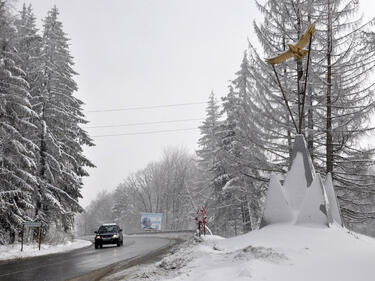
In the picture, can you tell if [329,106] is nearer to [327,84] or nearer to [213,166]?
[327,84]

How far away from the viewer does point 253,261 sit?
22.1 feet

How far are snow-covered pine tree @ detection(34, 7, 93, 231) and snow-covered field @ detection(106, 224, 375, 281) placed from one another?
15.3 m

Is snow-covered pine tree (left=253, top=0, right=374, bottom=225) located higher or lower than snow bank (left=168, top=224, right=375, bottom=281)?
higher

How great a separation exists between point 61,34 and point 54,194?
11.3m

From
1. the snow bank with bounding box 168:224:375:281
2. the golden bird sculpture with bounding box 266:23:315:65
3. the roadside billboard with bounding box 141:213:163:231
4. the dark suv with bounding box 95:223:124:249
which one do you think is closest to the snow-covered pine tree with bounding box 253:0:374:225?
the golden bird sculpture with bounding box 266:23:315:65

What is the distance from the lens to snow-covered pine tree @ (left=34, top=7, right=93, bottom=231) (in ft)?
73.5

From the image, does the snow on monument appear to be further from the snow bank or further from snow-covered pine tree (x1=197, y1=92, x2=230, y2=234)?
snow-covered pine tree (x1=197, y1=92, x2=230, y2=234)

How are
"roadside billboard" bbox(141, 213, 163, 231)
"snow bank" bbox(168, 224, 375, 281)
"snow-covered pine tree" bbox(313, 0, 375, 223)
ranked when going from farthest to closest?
"roadside billboard" bbox(141, 213, 163, 231) < "snow-covered pine tree" bbox(313, 0, 375, 223) < "snow bank" bbox(168, 224, 375, 281)

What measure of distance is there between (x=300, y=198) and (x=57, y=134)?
18.3 metres

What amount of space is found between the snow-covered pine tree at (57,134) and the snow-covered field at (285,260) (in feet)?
50.1

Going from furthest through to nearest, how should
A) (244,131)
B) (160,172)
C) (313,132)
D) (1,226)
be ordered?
1. (160,172)
2. (1,226)
3. (244,131)
4. (313,132)

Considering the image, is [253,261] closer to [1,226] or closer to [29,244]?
[1,226]

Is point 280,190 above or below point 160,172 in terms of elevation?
below

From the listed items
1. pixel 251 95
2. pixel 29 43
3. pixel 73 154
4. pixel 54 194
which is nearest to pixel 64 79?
pixel 29 43
